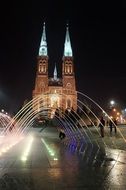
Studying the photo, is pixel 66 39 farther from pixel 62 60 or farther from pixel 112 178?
pixel 112 178

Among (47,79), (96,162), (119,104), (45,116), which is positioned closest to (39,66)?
(47,79)

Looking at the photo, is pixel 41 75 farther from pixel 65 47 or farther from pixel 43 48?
pixel 65 47

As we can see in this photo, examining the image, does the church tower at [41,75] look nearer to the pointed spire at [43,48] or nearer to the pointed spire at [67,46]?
the pointed spire at [43,48]

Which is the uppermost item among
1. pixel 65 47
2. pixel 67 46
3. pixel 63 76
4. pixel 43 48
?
pixel 67 46

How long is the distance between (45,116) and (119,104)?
22978 mm

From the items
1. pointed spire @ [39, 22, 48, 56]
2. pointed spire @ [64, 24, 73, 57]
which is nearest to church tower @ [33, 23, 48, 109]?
pointed spire @ [39, 22, 48, 56]

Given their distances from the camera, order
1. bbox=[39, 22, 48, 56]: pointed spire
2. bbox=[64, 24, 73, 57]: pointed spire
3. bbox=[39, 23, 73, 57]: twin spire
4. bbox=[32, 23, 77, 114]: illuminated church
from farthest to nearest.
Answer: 1. bbox=[39, 22, 48, 56]: pointed spire
2. bbox=[64, 24, 73, 57]: pointed spire
3. bbox=[39, 23, 73, 57]: twin spire
4. bbox=[32, 23, 77, 114]: illuminated church

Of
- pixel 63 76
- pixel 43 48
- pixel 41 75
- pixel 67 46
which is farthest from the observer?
pixel 43 48

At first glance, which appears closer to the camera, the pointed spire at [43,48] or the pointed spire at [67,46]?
the pointed spire at [67,46]

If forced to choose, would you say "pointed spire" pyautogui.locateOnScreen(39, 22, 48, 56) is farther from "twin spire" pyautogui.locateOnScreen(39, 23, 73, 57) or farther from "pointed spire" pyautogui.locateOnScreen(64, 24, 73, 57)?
"pointed spire" pyautogui.locateOnScreen(64, 24, 73, 57)

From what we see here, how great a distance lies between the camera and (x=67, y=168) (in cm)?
923

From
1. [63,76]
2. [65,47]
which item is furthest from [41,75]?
[65,47]

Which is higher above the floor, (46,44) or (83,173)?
(46,44)

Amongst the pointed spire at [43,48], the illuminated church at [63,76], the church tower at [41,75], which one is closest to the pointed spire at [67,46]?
the illuminated church at [63,76]
